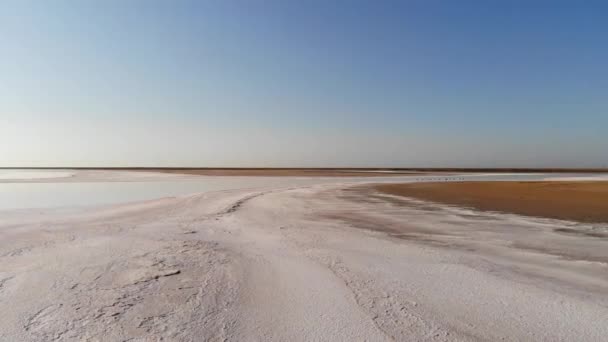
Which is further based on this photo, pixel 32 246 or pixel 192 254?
pixel 32 246

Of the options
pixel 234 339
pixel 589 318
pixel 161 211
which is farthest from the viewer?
pixel 161 211

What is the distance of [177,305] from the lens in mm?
4402

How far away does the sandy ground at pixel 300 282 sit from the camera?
3789 millimetres

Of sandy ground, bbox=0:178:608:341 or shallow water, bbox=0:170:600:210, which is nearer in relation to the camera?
sandy ground, bbox=0:178:608:341

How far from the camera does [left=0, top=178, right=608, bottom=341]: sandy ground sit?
3.79 metres

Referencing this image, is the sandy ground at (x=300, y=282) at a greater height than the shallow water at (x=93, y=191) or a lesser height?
lesser

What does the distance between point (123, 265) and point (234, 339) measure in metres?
3.40

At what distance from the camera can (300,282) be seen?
5.20 meters

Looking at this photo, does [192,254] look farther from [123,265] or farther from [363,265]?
[363,265]

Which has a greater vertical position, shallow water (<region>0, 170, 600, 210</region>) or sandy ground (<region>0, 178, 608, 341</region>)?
shallow water (<region>0, 170, 600, 210</region>)

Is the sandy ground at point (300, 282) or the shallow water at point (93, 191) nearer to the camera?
the sandy ground at point (300, 282)

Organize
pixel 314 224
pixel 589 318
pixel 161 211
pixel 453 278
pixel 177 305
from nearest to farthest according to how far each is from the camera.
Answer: pixel 589 318 < pixel 177 305 < pixel 453 278 < pixel 314 224 < pixel 161 211

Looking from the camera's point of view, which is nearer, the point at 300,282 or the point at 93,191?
the point at 300,282

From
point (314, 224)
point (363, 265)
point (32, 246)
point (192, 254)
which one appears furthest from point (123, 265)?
point (314, 224)
